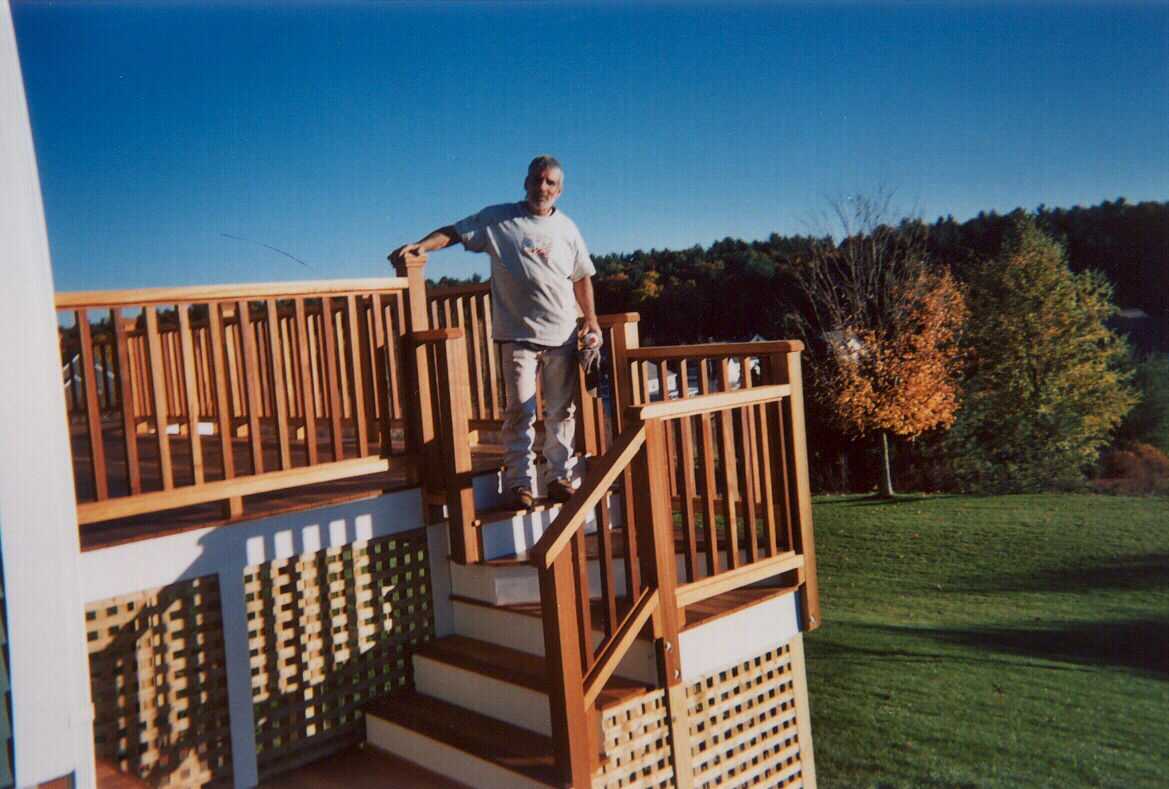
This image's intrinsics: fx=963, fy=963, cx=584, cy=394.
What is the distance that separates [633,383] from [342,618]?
1.92 meters

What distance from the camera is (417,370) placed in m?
4.79

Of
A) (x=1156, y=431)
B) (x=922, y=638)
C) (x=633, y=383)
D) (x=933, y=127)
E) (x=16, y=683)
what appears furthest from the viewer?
(x=933, y=127)

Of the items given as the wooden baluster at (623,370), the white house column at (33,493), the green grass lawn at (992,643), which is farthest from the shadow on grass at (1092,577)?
the white house column at (33,493)

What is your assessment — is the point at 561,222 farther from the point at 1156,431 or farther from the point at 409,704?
the point at 1156,431

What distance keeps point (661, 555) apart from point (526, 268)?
1589mm

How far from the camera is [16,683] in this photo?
170 centimetres

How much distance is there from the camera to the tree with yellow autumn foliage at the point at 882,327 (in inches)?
957

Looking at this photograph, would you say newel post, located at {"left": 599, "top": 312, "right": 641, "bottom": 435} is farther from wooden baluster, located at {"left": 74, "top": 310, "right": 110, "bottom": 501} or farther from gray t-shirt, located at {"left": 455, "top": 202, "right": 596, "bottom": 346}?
wooden baluster, located at {"left": 74, "top": 310, "right": 110, "bottom": 501}

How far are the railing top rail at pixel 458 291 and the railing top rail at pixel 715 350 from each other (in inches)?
48.1

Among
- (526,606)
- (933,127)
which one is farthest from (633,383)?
(933,127)

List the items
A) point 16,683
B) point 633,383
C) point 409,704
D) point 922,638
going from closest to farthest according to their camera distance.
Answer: point 16,683 → point 409,704 → point 633,383 → point 922,638

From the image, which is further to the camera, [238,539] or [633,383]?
[633,383]

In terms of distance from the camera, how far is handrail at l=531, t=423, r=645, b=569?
3477mm

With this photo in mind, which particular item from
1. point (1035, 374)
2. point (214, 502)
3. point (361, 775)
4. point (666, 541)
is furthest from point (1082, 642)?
point (214, 502)
